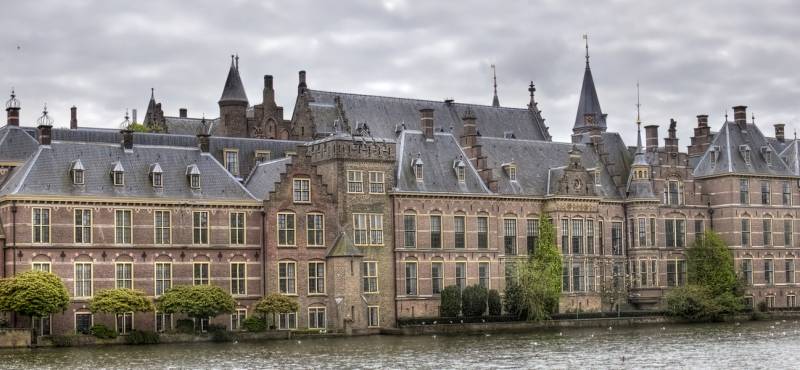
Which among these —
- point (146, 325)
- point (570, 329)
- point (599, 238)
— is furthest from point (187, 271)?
point (599, 238)

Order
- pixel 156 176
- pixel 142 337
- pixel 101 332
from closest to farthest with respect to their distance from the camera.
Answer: pixel 101 332, pixel 142 337, pixel 156 176

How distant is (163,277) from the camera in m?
82.0

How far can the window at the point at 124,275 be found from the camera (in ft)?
263

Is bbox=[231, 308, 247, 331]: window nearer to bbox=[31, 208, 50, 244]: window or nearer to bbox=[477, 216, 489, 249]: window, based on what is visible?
bbox=[31, 208, 50, 244]: window

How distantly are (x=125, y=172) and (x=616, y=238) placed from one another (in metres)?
39.7

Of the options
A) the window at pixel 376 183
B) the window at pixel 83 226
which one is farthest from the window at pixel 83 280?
the window at pixel 376 183

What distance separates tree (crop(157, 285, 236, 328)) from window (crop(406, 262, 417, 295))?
15.4 meters

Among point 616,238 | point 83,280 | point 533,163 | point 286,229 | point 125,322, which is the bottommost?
point 125,322

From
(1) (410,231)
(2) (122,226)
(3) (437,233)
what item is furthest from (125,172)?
(3) (437,233)

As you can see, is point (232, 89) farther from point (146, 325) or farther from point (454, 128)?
point (146, 325)

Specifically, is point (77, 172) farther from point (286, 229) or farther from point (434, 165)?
point (434, 165)

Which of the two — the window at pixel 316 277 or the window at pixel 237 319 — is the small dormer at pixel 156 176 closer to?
the window at pixel 237 319

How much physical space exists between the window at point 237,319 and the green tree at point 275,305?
192 centimetres

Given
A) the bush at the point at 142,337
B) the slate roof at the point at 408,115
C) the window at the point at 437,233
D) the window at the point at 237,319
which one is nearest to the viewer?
the bush at the point at 142,337
